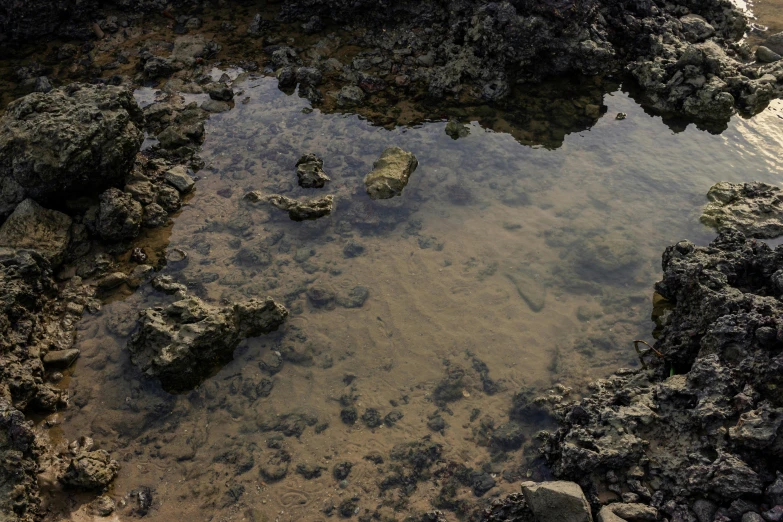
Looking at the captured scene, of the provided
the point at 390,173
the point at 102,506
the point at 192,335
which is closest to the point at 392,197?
the point at 390,173

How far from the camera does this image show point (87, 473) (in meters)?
5.95

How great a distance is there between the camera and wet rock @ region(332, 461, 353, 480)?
620cm

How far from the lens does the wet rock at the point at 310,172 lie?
32.2 ft

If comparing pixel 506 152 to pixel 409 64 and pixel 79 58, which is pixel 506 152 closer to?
pixel 409 64

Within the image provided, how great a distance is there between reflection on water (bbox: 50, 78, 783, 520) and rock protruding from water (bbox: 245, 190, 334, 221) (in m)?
0.15

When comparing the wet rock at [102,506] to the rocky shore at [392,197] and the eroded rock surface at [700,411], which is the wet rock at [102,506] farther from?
the eroded rock surface at [700,411]

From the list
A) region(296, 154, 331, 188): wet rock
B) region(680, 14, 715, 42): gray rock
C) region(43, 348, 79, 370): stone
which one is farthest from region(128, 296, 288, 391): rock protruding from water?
region(680, 14, 715, 42): gray rock

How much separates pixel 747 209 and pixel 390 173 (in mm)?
6025

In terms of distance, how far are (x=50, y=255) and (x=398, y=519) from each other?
643 cm

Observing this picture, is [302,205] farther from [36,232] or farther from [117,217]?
[36,232]

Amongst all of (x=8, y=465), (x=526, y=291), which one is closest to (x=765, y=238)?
(x=526, y=291)

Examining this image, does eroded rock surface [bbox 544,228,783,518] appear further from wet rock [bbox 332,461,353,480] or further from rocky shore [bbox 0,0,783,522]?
wet rock [bbox 332,461,353,480]

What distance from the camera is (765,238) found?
8.52m

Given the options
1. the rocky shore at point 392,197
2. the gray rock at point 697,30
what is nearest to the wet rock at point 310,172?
the rocky shore at point 392,197
